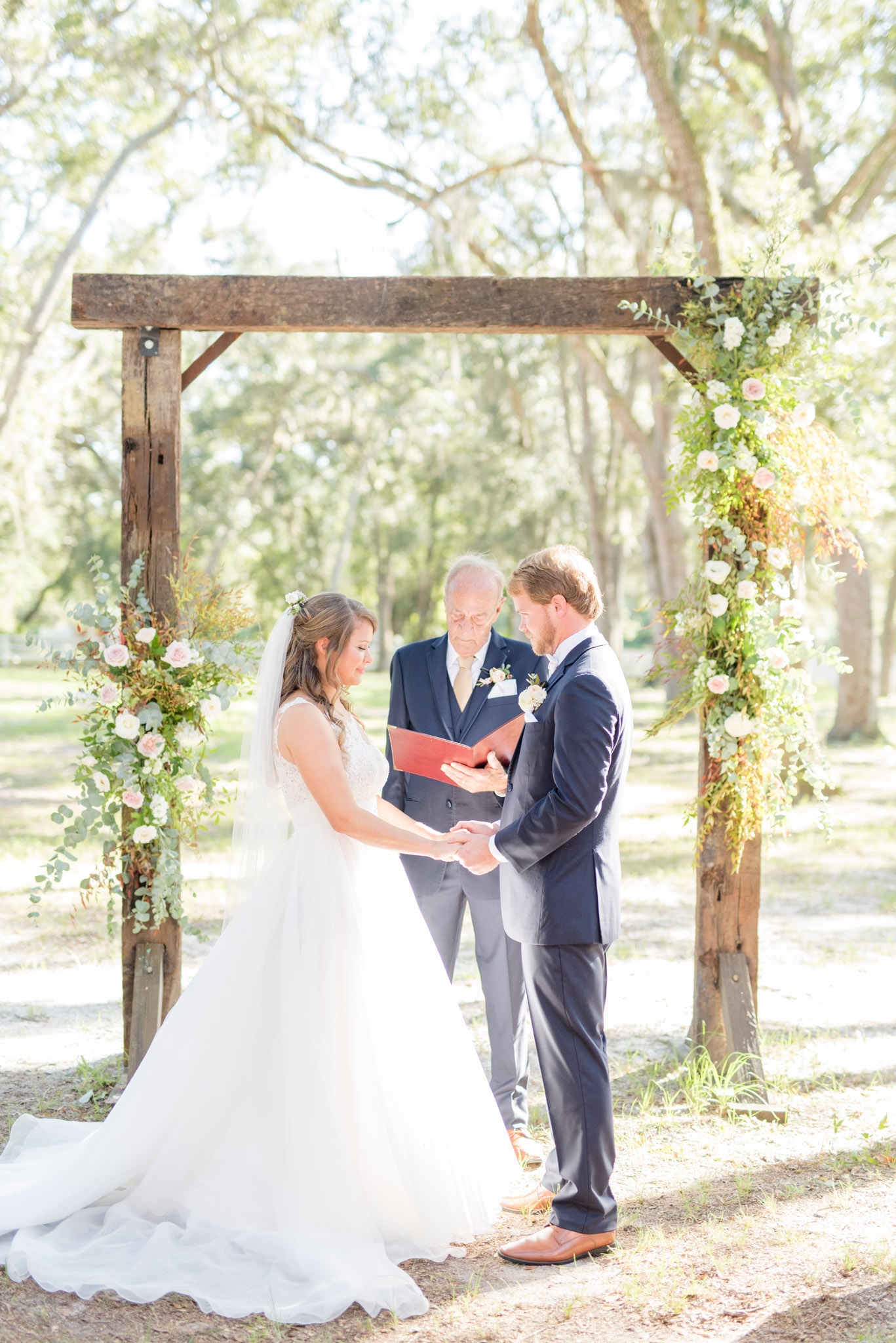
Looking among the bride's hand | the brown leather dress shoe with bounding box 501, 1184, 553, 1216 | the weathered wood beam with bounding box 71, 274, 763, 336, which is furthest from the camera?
the weathered wood beam with bounding box 71, 274, 763, 336

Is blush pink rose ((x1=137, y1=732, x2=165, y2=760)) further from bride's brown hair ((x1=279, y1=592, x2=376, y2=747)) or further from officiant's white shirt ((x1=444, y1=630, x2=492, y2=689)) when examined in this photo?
officiant's white shirt ((x1=444, y1=630, x2=492, y2=689))

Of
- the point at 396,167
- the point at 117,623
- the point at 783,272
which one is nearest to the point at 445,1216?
the point at 117,623

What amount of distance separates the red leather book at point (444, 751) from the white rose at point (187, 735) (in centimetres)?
97

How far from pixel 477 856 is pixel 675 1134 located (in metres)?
1.78

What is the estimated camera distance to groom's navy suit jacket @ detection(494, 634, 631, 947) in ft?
10.7

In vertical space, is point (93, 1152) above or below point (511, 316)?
below

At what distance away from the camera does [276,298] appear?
4758 millimetres

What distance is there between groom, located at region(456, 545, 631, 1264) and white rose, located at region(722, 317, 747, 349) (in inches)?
66.1

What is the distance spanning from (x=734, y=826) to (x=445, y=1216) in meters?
2.12

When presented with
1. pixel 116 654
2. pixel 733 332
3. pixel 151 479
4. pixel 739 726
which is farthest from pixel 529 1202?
pixel 733 332

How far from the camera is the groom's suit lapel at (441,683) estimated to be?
4.54 metres

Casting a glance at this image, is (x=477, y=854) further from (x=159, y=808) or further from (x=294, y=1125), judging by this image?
(x=159, y=808)

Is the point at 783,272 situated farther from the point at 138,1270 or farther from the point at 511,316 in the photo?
the point at 138,1270

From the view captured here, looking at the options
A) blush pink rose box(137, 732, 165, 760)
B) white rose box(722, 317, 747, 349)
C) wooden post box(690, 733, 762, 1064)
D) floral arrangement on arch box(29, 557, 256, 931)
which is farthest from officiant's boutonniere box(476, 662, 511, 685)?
white rose box(722, 317, 747, 349)
